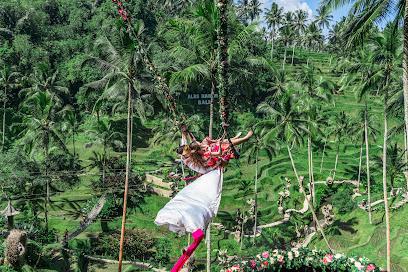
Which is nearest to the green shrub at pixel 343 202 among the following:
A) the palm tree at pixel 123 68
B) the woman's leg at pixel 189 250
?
the palm tree at pixel 123 68

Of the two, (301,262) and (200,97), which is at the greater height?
(200,97)

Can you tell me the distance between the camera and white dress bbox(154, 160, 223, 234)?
4234mm

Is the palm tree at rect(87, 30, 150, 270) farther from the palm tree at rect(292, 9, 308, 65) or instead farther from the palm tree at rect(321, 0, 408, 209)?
the palm tree at rect(292, 9, 308, 65)

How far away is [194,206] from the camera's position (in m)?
4.41

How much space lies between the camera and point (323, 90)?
28078 millimetres

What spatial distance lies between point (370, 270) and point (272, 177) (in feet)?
92.9

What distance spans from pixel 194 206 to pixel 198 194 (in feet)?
0.73

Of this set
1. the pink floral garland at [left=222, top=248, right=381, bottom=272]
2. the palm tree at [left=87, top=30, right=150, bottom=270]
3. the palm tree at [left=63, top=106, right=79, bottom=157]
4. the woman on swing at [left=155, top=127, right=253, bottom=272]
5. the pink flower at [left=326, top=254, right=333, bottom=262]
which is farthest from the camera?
the palm tree at [left=63, top=106, right=79, bottom=157]

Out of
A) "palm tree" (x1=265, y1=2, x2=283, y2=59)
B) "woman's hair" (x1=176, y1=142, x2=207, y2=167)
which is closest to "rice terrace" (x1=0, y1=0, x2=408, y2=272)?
"woman's hair" (x1=176, y1=142, x2=207, y2=167)

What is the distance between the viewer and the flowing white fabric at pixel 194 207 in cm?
423

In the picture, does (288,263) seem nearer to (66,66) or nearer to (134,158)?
(134,158)

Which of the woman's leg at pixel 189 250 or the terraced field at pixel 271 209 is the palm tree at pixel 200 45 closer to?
the woman's leg at pixel 189 250

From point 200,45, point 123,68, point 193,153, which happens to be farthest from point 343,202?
point 193,153

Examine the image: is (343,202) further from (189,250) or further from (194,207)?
(189,250)
